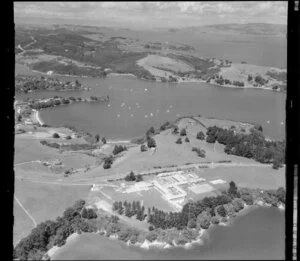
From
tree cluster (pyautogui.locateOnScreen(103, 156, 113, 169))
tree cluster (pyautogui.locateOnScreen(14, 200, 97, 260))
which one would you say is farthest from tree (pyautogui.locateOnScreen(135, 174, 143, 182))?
tree cluster (pyautogui.locateOnScreen(14, 200, 97, 260))

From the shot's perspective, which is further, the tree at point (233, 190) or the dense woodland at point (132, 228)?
the tree at point (233, 190)

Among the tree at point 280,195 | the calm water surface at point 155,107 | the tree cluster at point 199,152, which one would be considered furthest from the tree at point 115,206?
the calm water surface at point 155,107

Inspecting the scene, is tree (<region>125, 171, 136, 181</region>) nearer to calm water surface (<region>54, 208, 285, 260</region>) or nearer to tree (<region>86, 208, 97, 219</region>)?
tree (<region>86, 208, 97, 219</region>)

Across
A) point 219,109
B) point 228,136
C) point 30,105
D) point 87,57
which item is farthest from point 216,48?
point 228,136

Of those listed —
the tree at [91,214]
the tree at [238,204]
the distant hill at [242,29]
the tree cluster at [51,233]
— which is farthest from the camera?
the distant hill at [242,29]

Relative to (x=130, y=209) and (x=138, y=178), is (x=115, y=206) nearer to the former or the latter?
(x=130, y=209)

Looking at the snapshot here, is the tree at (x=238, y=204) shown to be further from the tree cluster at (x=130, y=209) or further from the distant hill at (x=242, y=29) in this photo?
the distant hill at (x=242, y=29)
